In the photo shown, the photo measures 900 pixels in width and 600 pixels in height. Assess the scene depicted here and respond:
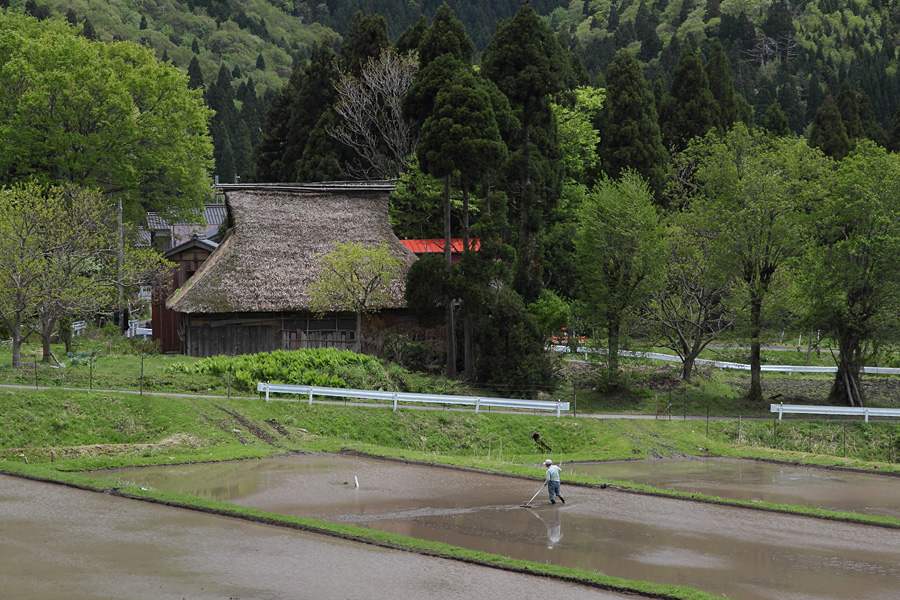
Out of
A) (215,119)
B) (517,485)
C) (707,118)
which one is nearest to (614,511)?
(517,485)

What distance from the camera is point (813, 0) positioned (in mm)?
144000

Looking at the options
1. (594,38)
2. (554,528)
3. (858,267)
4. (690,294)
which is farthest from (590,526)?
(594,38)

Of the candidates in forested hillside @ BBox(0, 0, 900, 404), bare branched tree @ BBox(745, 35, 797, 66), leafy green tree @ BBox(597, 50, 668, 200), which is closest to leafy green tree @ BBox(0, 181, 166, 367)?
forested hillside @ BBox(0, 0, 900, 404)

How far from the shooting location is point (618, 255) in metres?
37.2

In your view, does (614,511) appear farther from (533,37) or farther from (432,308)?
(533,37)

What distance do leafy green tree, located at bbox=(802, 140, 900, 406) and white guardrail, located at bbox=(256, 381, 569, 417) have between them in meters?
12.0

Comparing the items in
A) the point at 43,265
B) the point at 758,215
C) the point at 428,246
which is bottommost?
the point at 43,265

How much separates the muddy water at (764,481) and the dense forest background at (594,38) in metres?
51.3

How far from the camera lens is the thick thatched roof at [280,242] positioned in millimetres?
37219

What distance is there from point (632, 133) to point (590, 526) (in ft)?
130

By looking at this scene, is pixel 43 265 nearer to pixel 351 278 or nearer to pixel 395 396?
pixel 351 278

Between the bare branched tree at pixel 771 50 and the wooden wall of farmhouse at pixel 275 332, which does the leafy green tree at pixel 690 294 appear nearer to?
the wooden wall of farmhouse at pixel 275 332

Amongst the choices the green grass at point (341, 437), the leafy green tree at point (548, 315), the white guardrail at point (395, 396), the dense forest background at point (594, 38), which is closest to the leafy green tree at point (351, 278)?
the white guardrail at point (395, 396)

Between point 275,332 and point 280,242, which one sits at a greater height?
point 280,242
